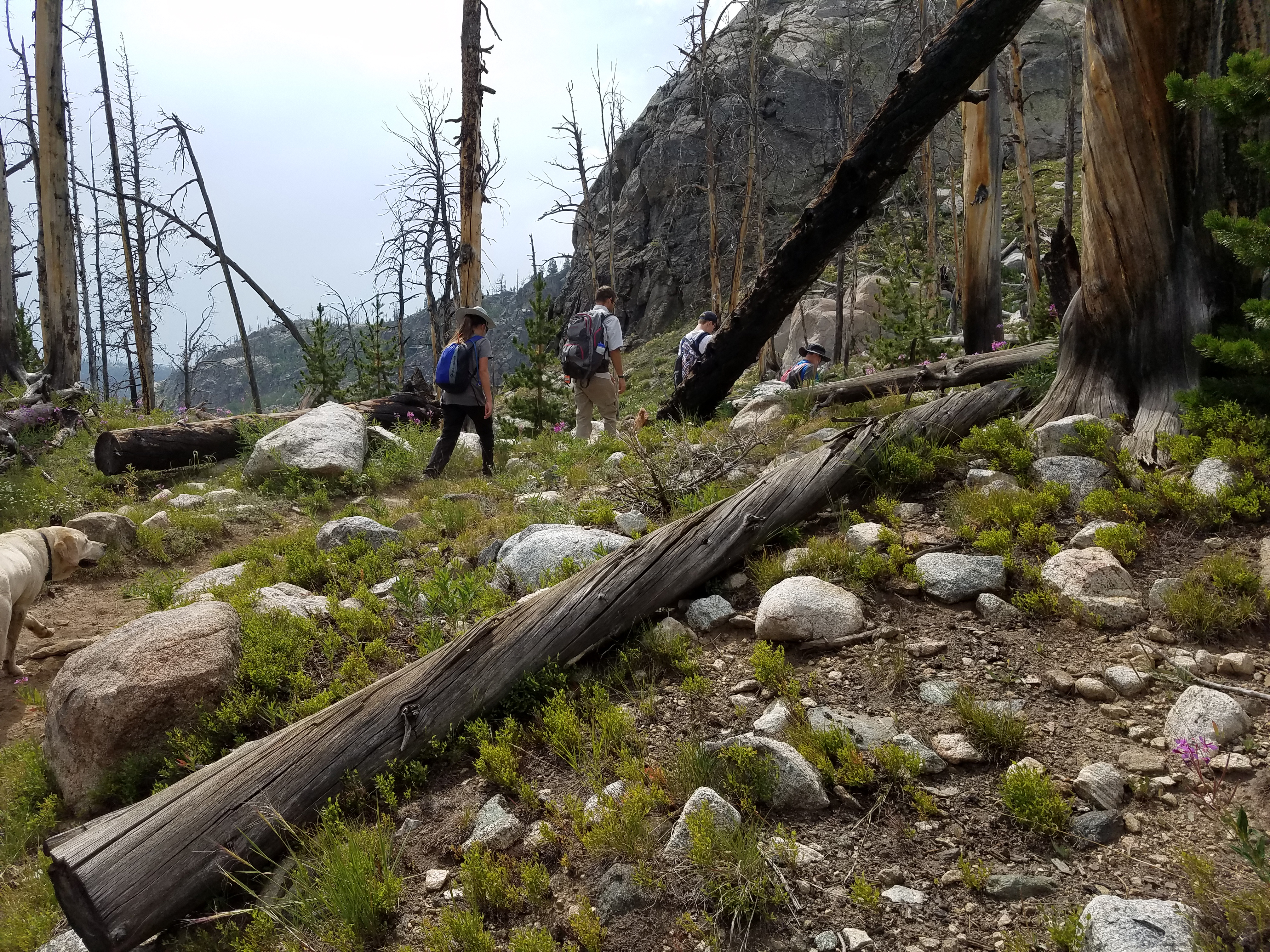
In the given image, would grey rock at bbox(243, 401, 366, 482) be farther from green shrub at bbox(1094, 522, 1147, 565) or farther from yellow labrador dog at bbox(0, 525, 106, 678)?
green shrub at bbox(1094, 522, 1147, 565)

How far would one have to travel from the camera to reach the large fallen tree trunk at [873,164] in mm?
5145

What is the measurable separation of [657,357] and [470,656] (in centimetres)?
3829

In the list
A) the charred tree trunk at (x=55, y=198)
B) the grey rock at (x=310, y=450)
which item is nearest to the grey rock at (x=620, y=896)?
the grey rock at (x=310, y=450)

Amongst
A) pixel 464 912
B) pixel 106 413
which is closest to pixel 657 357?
pixel 106 413

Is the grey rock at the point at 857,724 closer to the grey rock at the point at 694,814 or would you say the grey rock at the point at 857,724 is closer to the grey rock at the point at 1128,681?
the grey rock at the point at 694,814

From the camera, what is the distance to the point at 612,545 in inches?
175

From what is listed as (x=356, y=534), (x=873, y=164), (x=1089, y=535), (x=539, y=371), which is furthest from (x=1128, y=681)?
(x=539, y=371)

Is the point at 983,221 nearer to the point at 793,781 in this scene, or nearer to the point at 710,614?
the point at 710,614

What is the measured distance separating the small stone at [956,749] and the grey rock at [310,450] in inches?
281

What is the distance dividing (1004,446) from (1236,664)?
6.81 feet

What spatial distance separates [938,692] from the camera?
9.18 feet

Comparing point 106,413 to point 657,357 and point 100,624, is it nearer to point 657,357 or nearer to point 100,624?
point 100,624

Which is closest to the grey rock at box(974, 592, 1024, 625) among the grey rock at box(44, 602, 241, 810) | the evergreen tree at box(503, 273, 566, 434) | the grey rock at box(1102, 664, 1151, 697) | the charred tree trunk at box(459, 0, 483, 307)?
the grey rock at box(1102, 664, 1151, 697)

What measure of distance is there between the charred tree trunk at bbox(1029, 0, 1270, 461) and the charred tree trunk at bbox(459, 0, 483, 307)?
884 cm
